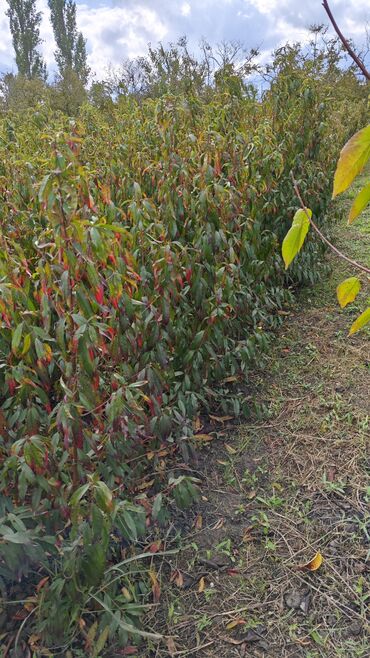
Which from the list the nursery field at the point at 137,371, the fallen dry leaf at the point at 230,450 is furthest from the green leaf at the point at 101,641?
the fallen dry leaf at the point at 230,450

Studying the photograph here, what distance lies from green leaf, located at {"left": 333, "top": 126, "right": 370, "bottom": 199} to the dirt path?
135 centimetres

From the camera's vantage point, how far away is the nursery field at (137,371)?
1255mm

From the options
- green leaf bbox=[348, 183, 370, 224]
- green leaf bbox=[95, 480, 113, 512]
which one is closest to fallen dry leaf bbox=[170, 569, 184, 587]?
green leaf bbox=[95, 480, 113, 512]

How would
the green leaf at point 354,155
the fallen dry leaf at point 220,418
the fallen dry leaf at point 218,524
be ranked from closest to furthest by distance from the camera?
the green leaf at point 354,155 < the fallen dry leaf at point 218,524 < the fallen dry leaf at point 220,418


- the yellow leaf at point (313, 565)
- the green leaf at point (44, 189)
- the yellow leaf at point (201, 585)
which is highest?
the green leaf at point (44, 189)

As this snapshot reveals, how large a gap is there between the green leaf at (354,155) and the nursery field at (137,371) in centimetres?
77

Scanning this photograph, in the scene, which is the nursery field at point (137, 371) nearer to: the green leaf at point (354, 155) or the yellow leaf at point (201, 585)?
the yellow leaf at point (201, 585)

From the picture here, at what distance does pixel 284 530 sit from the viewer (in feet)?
5.63

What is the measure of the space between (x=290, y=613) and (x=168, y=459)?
2.31ft

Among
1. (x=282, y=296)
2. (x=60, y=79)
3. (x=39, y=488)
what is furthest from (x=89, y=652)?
(x=60, y=79)

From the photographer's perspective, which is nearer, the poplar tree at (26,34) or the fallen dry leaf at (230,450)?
the fallen dry leaf at (230,450)

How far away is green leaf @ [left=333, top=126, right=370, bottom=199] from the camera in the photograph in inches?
20.2

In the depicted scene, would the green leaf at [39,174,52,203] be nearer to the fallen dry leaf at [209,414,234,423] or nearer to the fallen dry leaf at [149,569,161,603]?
the fallen dry leaf at [149,569,161,603]

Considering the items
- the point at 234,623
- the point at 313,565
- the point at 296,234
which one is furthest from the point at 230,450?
the point at 296,234
